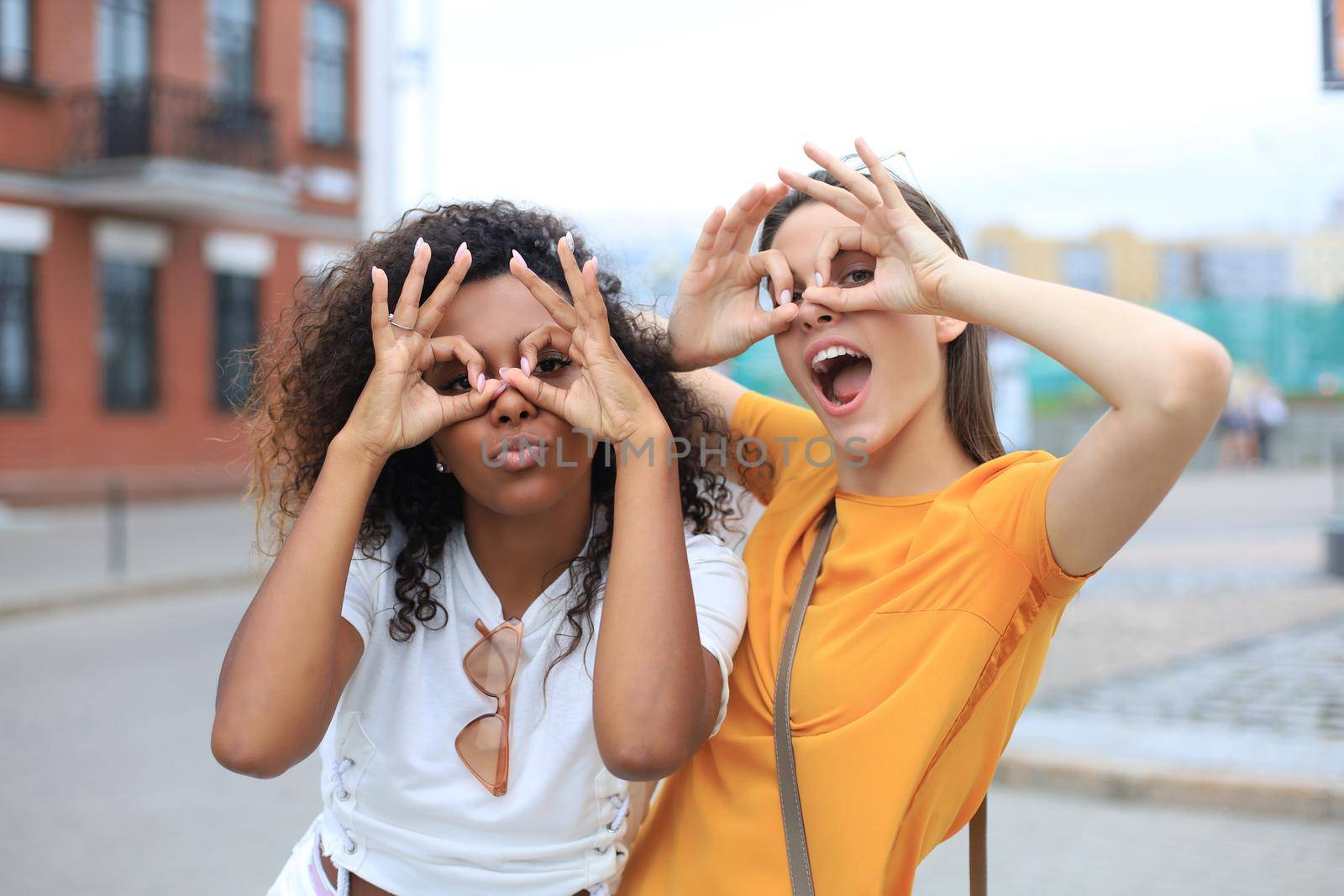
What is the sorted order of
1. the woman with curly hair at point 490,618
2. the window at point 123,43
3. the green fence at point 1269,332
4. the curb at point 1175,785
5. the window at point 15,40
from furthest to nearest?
the green fence at point 1269,332
the window at point 123,43
the window at point 15,40
the curb at point 1175,785
the woman with curly hair at point 490,618

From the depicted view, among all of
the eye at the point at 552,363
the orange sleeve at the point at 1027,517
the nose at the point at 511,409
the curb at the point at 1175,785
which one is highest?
the eye at the point at 552,363

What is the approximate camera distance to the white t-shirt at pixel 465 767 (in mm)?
1808

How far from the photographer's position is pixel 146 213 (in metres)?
17.0

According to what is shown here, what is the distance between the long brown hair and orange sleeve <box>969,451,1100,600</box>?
22 cm

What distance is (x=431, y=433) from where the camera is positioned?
1.84 metres

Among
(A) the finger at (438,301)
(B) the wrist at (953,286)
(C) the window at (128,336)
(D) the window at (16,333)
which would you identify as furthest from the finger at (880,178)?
(C) the window at (128,336)

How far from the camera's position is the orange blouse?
174 centimetres

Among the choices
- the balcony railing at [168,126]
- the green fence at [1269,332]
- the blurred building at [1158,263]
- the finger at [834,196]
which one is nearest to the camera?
the finger at [834,196]

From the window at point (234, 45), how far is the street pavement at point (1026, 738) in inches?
382

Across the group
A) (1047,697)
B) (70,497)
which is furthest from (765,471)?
(70,497)

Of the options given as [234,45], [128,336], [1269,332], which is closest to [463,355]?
[128,336]

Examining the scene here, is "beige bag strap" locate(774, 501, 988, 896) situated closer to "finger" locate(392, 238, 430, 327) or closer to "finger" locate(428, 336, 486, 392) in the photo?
"finger" locate(428, 336, 486, 392)

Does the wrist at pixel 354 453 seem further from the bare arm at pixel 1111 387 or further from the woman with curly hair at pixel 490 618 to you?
the bare arm at pixel 1111 387

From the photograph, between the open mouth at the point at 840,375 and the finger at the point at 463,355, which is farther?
the open mouth at the point at 840,375
